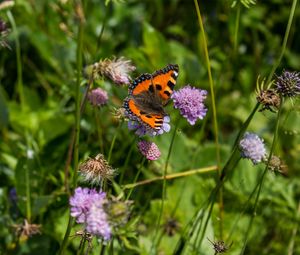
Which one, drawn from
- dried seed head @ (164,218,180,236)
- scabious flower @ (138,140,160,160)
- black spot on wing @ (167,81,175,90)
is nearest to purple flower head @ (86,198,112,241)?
scabious flower @ (138,140,160,160)

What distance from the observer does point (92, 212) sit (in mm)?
991

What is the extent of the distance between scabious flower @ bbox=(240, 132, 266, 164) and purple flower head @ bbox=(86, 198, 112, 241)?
56 centimetres

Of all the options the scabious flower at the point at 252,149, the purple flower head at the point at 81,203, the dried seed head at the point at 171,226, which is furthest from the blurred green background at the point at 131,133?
the purple flower head at the point at 81,203

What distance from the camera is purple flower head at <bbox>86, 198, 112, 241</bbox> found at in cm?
97

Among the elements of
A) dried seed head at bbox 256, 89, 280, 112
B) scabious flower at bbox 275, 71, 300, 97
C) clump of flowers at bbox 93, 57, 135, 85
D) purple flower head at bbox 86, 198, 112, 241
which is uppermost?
scabious flower at bbox 275, 71, 300, 97

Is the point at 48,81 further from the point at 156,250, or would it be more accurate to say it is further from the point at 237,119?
the point at 156,250

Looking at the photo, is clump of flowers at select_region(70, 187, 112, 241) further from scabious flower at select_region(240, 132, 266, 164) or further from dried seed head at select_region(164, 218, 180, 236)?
dried seed head at select_region(164, 218, 180, 236)

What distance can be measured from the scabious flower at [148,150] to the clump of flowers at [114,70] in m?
0.16

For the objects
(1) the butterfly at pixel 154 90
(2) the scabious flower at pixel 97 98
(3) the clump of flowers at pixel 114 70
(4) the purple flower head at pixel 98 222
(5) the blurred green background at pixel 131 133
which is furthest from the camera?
(5) the blurred green background at pixel 131 133

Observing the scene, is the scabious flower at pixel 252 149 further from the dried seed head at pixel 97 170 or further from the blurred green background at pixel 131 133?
the dried seed head at pixel 97 170

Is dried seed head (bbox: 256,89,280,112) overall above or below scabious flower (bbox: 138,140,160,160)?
above

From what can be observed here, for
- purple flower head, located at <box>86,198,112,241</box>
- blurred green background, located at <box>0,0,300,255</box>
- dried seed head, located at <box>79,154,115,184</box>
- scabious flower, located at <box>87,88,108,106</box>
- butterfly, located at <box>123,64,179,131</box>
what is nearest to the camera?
purple flower head, located at <box>86,198,112,241</box>

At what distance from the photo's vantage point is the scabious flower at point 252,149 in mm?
1452

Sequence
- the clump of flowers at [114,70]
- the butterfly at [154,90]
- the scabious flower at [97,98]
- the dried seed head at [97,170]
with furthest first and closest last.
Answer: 1. the scabious flower at [97,98]
2. the butterfly at [154,90]
3. the clump of flowers at [114,70]
4. the dried seed head at [97,170]
